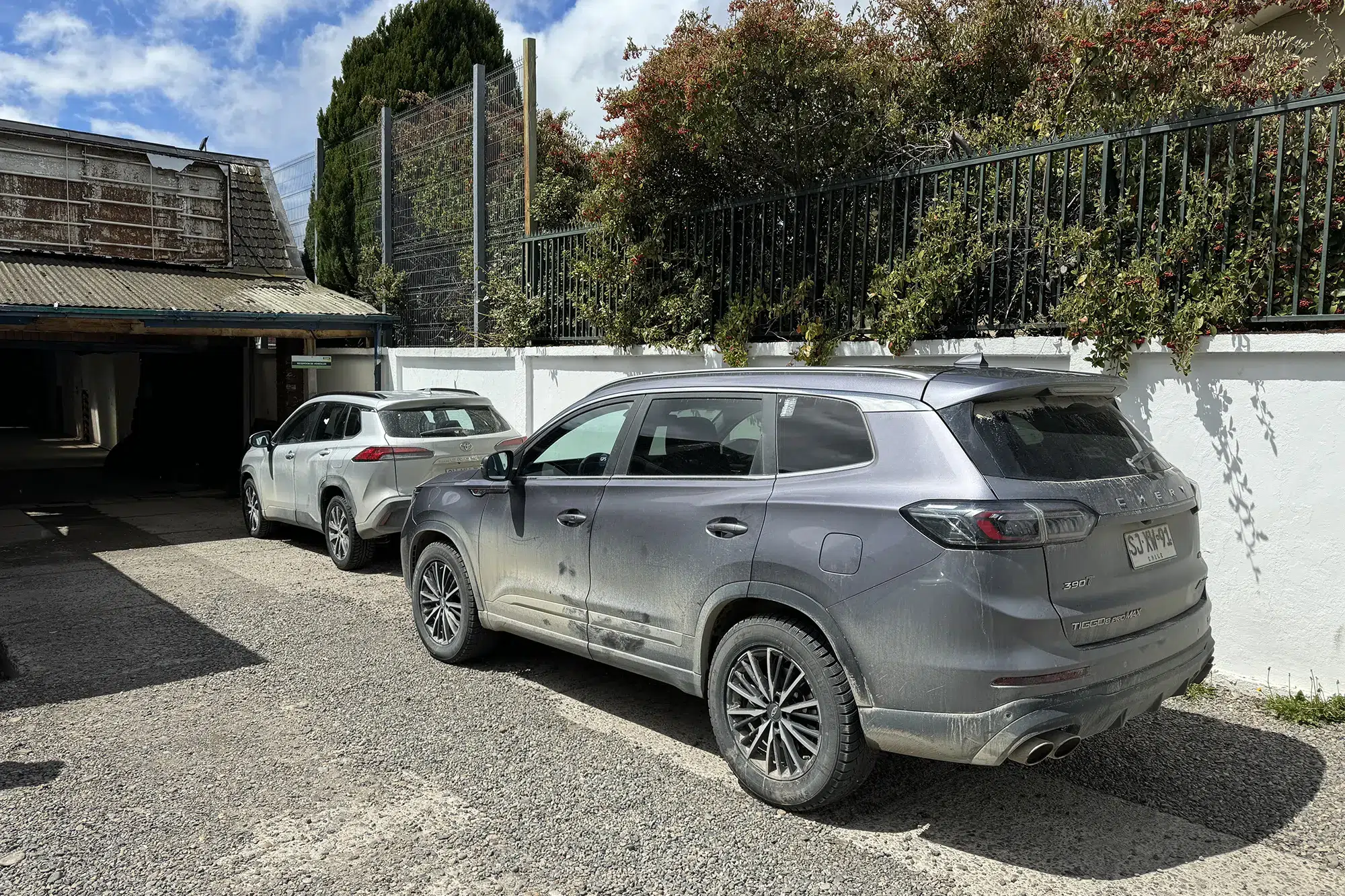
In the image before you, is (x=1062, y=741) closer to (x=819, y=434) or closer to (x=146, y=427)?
(x=819, y=434)

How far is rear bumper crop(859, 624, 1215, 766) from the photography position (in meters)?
3.33

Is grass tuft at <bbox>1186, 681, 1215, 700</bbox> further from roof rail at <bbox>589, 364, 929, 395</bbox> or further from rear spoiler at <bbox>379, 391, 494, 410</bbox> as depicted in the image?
rear spoiler at <bbox>379, 391, 494, 410</bbox>

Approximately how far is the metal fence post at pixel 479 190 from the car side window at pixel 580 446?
7.50 metres

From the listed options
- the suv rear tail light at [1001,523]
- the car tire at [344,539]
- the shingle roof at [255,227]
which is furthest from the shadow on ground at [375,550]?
the shingle roof at [255,227]

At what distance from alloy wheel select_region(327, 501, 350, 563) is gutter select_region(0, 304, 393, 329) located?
16.5 feet

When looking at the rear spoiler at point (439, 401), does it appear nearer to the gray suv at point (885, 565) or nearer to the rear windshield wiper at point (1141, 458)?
the gray suv at point (885, 565)

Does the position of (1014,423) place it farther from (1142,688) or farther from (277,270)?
(277,270)

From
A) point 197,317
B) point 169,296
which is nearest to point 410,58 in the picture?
point 169,296

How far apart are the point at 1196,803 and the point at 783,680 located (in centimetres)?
185

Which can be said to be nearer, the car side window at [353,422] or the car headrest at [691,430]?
the car headrest at [691,430]

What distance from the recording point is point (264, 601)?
763cm

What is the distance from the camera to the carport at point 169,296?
1297cm

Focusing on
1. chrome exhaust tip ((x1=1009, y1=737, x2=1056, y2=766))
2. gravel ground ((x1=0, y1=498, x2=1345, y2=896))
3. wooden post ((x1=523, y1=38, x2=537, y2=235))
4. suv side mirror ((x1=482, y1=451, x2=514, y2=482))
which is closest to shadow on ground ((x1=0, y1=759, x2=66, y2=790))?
gravel ground ((x1=0, y1=498, x2=1345, y2=896))

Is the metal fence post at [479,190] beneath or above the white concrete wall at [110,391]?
above
